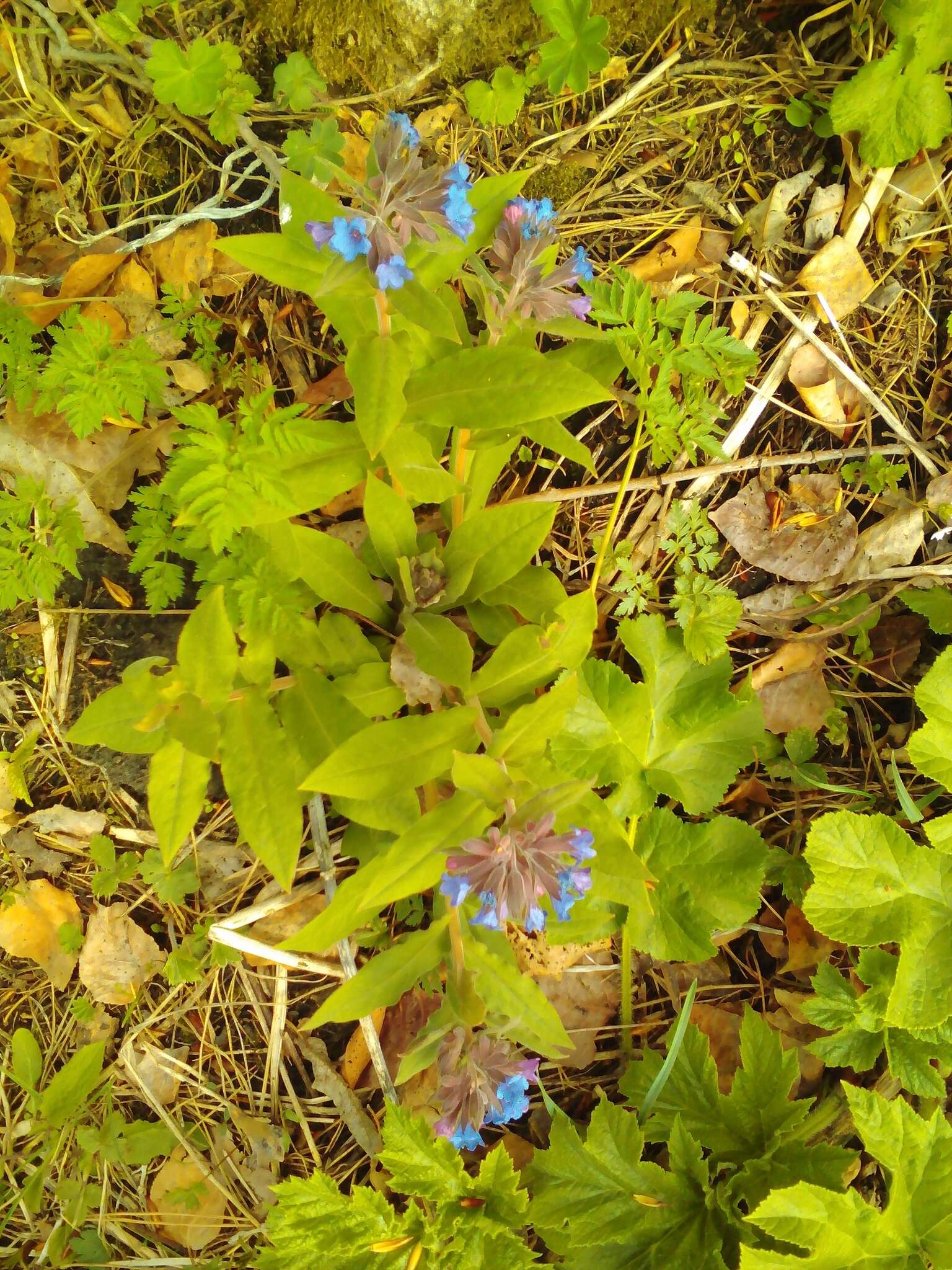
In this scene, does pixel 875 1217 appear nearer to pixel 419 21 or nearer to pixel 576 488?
pixel 576 488

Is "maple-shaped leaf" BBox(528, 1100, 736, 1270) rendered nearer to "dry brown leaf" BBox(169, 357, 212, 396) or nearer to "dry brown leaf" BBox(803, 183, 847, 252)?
"dry brown leaf" BBox(169, 357, 212, 396)

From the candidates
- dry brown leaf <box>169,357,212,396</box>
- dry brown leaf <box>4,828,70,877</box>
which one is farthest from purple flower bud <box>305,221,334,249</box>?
dry brown leaf <box>4,828,70,877</box>

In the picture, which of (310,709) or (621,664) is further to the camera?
(621,664)

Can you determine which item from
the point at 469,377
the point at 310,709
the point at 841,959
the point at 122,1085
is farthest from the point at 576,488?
the point at 122,1085

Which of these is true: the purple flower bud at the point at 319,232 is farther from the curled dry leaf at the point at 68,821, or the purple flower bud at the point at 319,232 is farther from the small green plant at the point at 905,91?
the curled dry leaf at the point at 68,821

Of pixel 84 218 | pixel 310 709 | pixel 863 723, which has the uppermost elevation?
pixel 84 218

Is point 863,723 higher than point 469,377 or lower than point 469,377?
lower
